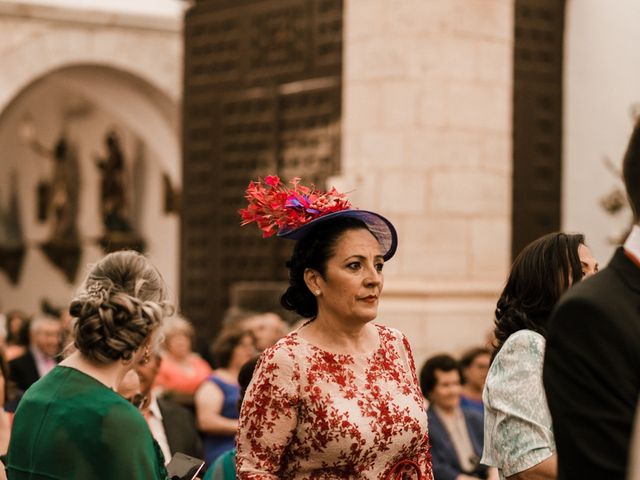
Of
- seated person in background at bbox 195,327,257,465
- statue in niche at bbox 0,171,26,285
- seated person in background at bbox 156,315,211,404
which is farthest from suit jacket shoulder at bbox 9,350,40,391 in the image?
statue in niche at bbox 0,171,26,285

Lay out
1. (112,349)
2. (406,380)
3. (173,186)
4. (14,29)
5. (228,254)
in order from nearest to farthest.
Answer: (112,349)
(406,380)
(228,254)
(14,29)
(173,186)

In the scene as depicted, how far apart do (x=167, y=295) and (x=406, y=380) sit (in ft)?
2.46

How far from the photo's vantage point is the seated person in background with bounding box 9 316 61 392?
30.0 ft

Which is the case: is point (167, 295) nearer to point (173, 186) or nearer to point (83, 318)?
point (83, 318)

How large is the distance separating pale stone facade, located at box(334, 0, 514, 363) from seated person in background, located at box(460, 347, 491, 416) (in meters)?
1.71

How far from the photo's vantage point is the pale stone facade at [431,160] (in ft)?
32.5

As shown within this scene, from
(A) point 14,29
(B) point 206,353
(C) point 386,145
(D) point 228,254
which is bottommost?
(B) point 206,353

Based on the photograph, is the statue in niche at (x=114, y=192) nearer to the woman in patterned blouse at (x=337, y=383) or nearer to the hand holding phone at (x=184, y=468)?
the hand holding phone at (x=184, y=468)

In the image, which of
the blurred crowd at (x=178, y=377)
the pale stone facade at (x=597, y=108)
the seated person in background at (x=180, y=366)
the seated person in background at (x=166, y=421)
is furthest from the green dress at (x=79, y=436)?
the pale stone facade at (x=597, y=108)

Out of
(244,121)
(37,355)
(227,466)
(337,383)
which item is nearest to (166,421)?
(227,466)

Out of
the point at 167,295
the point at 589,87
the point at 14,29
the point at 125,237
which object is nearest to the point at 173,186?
the point at 125,237

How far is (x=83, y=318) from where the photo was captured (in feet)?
11.2

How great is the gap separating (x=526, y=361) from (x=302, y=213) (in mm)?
776

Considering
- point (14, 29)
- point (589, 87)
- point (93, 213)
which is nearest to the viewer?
point (589, 87)
